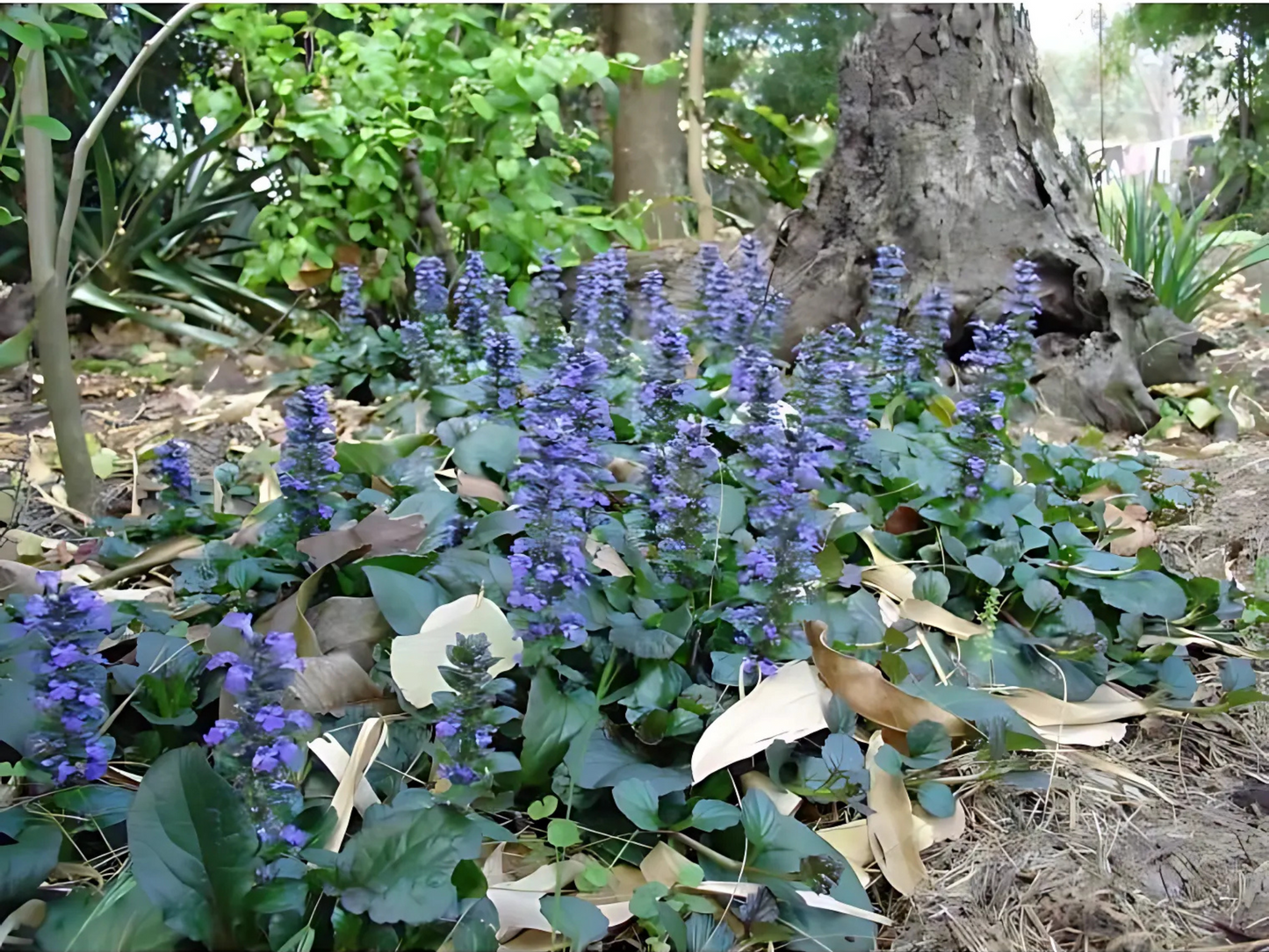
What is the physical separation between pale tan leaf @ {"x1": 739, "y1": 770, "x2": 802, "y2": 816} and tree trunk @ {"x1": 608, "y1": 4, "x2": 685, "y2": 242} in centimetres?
451

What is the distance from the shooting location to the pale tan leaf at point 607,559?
1.65 metres

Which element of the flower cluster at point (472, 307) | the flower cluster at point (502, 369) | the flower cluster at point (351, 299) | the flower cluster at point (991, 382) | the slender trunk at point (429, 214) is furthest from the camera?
the slender trunk at point (429, 214)

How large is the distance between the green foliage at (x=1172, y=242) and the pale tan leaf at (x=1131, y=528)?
5.31ft

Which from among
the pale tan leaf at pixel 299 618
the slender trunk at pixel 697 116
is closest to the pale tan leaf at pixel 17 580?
the pale tan leaf at pixel 299 618

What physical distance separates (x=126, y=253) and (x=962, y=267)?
3.50 metres

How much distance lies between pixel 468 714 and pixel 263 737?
0.24m

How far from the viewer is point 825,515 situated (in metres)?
1.79

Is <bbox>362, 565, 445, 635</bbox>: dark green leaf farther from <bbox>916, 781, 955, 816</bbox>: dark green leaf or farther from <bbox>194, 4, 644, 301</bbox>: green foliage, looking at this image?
<bbox>194, 4, 644, 301</bbox>: green foliage

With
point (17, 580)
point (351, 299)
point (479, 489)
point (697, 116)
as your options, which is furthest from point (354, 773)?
point (697, 116)

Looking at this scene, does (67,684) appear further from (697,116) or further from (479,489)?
(697,116)

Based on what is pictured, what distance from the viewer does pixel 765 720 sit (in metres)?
1.37

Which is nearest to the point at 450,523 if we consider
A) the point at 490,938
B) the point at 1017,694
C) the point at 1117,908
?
the point at 490,938

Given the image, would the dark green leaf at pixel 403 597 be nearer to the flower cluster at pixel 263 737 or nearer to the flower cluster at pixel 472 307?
the flower cluster at pixel 263 737

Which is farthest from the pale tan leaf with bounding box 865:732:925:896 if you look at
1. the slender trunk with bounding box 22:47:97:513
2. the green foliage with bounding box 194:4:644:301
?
the green foliage with bounding box 194:4:644:301
